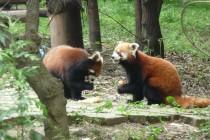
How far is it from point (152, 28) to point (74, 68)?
4.55 metres

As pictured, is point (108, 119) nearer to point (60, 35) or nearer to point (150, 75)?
point (150, 75)

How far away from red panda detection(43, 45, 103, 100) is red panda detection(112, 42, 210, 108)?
0.49 meters

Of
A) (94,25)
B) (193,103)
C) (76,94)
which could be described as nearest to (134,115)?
(193,103)

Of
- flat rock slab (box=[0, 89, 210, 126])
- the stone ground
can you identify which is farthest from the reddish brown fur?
flat rock slab (box=[0, 89, 210, 126])

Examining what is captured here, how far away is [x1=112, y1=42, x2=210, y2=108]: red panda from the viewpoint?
7.71 meters

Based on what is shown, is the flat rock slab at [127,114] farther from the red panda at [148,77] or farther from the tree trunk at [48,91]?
the red panda at [148,77]

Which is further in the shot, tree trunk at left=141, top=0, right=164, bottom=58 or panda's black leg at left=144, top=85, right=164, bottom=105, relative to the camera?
tree trunk at left=141, top=0, right=164, bottom=58

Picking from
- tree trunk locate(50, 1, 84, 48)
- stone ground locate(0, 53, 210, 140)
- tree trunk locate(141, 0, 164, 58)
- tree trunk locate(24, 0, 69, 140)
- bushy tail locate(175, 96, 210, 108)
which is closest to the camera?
tree trunk locate(24, 0, 69, 140)

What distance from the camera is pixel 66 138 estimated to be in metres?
4.13

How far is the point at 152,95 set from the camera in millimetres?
7789

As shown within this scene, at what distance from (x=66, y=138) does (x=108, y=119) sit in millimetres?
1276

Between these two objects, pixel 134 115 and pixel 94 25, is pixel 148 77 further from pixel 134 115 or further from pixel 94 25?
pixel 94 25

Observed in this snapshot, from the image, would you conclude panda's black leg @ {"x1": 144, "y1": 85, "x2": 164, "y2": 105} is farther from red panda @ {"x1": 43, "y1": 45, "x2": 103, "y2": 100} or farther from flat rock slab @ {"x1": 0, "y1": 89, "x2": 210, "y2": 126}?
flat rock slab @ {"x1": 0, "y1": 89, "x2": 210, "y2": 126}

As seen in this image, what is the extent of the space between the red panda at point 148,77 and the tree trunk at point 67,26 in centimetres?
225
